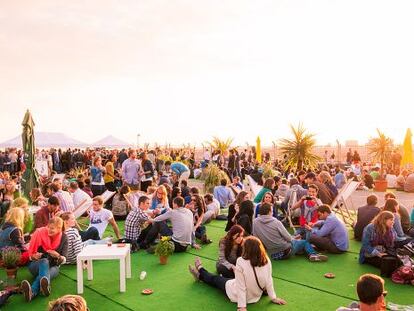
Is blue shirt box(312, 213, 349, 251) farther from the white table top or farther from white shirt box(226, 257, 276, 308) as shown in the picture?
the white table top

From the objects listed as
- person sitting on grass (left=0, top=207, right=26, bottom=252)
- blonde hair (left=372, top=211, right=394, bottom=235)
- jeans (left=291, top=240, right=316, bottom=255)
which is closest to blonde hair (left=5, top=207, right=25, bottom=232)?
person sitting on grass (left=0, top=207, right=26, bottom=252)

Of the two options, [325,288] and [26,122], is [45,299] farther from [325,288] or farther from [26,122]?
[26,122]

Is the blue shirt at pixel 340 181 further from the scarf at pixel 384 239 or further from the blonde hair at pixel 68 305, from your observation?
the blonde hair at pixel 68 305

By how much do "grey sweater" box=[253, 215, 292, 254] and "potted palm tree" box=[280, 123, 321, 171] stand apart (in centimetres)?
706

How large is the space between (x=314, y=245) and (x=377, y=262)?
122cm

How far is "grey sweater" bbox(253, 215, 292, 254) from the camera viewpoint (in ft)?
24.1

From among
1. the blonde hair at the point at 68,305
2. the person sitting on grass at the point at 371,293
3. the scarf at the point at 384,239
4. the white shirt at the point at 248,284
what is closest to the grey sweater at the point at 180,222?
the white shirt at the point at 248,284

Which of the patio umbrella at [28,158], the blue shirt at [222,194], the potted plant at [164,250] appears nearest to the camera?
the potted plant at [164,250]

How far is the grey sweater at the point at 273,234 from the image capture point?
24.1ft

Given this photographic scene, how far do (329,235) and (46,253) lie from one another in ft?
15.4

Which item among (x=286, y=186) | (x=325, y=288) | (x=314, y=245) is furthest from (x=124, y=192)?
(x=325, y=288)

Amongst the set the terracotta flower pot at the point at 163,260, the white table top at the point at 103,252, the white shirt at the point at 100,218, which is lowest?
the terracotta flower pot at the point at 163,260

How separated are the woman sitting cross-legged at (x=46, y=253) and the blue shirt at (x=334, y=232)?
4.29 meters

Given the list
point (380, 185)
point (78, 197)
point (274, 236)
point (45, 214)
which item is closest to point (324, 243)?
point (274, 236)
